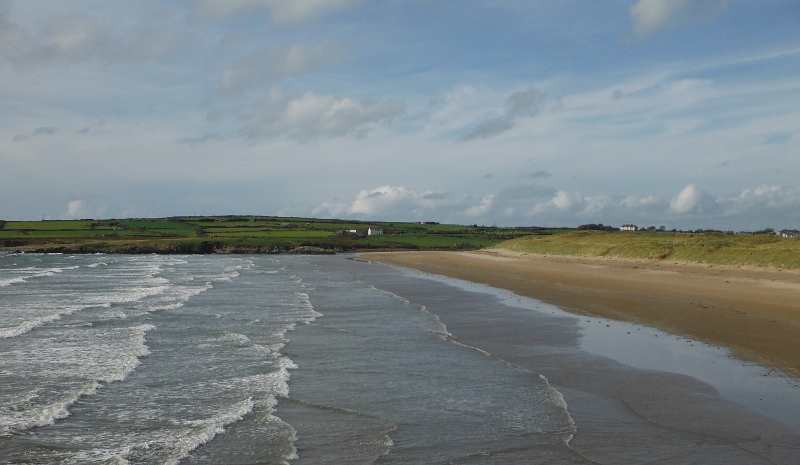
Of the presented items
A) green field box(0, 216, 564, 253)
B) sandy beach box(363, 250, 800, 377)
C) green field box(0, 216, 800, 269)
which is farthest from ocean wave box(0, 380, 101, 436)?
green field box(0, 216, 564, 253)

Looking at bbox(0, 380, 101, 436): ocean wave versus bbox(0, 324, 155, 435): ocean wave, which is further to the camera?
bbox(0, 324, 155, 435): ocean wave

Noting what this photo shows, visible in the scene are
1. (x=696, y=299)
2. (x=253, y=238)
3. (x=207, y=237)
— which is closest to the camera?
(x=696, y=299)

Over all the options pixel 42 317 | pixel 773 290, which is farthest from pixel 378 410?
pixel 773 290

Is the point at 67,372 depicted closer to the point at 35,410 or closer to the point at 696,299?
the point at 35,410

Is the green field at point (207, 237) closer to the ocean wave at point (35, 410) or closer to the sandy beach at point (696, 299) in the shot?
the sandy beach at point (696, 299)

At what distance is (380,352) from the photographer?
47.4 ft

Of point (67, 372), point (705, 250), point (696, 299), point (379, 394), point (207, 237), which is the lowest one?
point (67, 372)

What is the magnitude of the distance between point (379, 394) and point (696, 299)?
16519 mm

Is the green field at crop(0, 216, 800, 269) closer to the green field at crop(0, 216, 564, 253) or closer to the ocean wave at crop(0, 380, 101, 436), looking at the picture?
the green field at crop(0, 216, 564, 253)

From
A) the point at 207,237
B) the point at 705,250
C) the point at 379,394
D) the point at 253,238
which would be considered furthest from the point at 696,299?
the point at 207,237

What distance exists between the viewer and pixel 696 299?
22.8 metres

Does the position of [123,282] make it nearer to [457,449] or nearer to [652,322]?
[652,322]

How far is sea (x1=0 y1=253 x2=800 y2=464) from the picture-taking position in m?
7.71

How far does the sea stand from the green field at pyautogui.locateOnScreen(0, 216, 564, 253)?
284ft
